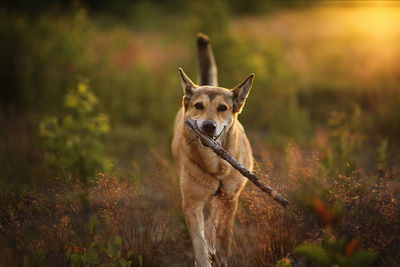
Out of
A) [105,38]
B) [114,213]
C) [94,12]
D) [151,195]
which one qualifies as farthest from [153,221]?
[94,12]

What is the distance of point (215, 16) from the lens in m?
9.02

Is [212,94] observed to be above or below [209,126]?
above

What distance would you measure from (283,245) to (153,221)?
1.57 meters

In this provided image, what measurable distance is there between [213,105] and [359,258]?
202 centimetres

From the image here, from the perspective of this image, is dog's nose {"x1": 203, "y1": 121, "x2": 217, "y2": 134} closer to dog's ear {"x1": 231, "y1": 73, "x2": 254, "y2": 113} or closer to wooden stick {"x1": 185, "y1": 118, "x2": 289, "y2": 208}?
wooden stick {"x1": 185, "y1": 118, "x2": 289, "y2": 208}

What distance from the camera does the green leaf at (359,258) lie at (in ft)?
7.05

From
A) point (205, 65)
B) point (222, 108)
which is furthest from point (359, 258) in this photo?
point (205, 65)

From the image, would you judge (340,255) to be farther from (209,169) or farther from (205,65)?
(205,65)

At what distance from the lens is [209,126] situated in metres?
3.06

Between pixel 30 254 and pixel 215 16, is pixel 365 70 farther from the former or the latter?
pixel 30 254

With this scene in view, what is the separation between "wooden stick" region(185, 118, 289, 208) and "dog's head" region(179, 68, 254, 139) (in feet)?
0.28

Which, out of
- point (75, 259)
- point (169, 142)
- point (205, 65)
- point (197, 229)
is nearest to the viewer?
point (75, 259)

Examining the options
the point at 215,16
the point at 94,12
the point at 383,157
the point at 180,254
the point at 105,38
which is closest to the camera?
the point at 180,254

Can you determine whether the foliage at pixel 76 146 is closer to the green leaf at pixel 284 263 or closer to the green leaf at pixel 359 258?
the green leaf at pixel 284 263
